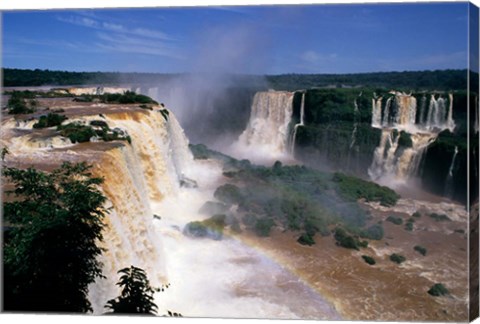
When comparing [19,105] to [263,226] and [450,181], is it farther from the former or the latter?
[450,181]

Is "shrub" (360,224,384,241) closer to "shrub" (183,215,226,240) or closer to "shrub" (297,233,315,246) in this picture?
"shrub" (297,233,315,246)

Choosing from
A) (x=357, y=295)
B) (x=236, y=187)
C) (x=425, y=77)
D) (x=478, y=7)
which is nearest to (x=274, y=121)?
(x=236, y=187)

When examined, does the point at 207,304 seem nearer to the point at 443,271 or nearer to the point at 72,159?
the point at 72,159

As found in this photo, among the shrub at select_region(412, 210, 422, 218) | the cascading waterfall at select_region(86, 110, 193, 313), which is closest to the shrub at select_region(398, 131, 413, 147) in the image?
the shrub at select_region(412, 210, 422, 218)

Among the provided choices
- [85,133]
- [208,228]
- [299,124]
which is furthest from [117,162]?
[299,124]

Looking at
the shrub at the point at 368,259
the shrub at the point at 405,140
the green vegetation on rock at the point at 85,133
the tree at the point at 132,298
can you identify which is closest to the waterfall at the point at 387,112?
the shrub at the point at 405,140

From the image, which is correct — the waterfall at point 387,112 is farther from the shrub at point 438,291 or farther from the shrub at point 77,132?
the shrub at point 77,132
